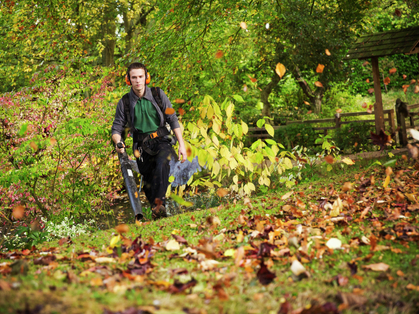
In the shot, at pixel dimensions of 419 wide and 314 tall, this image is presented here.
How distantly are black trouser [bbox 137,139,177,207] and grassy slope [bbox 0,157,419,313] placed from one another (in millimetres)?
1109

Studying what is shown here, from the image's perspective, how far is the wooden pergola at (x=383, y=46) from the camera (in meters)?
8.96

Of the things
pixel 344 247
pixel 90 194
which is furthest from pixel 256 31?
pixel 344 247

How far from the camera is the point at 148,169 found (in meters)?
4.87

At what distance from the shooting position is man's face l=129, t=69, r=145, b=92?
449cm

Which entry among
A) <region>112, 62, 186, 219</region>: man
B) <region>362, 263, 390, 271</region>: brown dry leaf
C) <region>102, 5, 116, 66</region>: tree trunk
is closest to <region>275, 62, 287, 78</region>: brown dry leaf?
<region>112, 62, 186, 219</region>: man

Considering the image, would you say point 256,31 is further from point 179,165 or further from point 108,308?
point 108,308

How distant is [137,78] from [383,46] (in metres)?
7.47

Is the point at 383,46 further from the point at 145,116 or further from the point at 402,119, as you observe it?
the point at 145,116

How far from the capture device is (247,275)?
215 cm

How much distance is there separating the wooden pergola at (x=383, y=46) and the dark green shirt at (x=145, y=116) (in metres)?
6.93

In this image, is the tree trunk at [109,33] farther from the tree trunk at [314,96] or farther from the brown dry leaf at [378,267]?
the brown dry leaf at [378,267]

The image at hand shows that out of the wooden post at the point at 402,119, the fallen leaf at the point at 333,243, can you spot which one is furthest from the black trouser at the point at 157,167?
the wooden post at the point at 402,119

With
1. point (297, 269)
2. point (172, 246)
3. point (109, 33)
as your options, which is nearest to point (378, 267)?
point (297, 269)

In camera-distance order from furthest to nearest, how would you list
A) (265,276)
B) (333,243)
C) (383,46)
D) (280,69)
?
(383,46)
(280,69)
(333,243)
(265,276)
